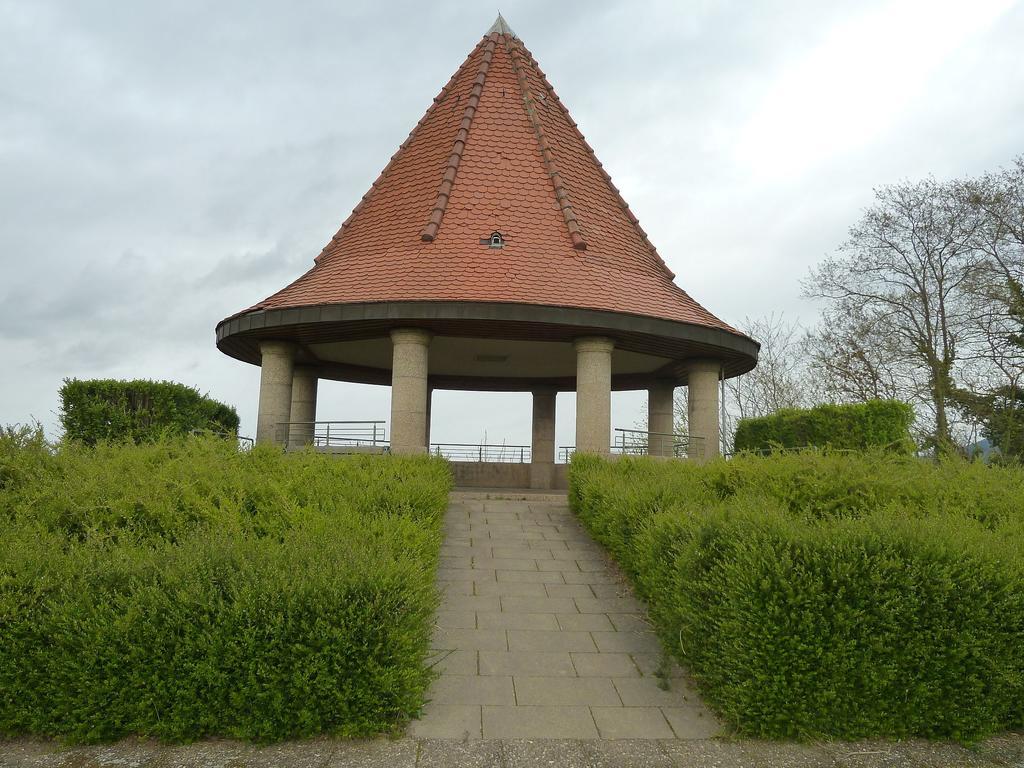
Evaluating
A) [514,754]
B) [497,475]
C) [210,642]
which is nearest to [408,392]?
[497,475]

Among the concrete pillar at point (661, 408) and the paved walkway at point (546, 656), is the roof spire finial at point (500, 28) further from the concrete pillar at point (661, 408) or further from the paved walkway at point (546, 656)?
the paved walkway at point (546, 656)

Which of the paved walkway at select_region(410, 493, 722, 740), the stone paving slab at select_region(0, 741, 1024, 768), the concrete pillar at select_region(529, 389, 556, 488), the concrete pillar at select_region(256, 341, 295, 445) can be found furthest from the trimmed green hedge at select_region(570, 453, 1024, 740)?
the concrete pillar at select_region(529, 389, 556, 488)

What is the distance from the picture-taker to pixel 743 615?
14.2 ft

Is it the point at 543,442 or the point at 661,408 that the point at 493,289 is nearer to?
the point at 661,408

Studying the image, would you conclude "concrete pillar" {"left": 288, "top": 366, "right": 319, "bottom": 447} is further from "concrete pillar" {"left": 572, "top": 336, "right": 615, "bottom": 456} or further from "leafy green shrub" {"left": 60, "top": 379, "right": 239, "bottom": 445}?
"concrete pillar" {"left": 572, "top": 336, "right": 615, "bottom": 456}

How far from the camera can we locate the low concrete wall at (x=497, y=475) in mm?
21109

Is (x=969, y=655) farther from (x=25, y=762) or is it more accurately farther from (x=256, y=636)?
(x=25, y=762)

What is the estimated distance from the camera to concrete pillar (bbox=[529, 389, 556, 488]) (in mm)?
21734

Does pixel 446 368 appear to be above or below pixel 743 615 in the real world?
above

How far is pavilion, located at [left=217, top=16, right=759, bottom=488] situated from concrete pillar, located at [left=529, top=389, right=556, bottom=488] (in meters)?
0.28

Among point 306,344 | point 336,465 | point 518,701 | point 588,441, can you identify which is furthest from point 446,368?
point 518,701

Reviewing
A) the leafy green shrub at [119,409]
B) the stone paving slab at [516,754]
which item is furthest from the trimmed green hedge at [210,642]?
the leafy green shrub at [119,409]

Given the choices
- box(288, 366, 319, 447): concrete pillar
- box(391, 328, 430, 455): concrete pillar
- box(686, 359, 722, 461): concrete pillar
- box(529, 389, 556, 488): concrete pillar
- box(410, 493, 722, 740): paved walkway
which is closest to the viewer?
box(410, 493, 722, 740): paved walkway

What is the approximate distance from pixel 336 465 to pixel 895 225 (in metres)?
21.4
